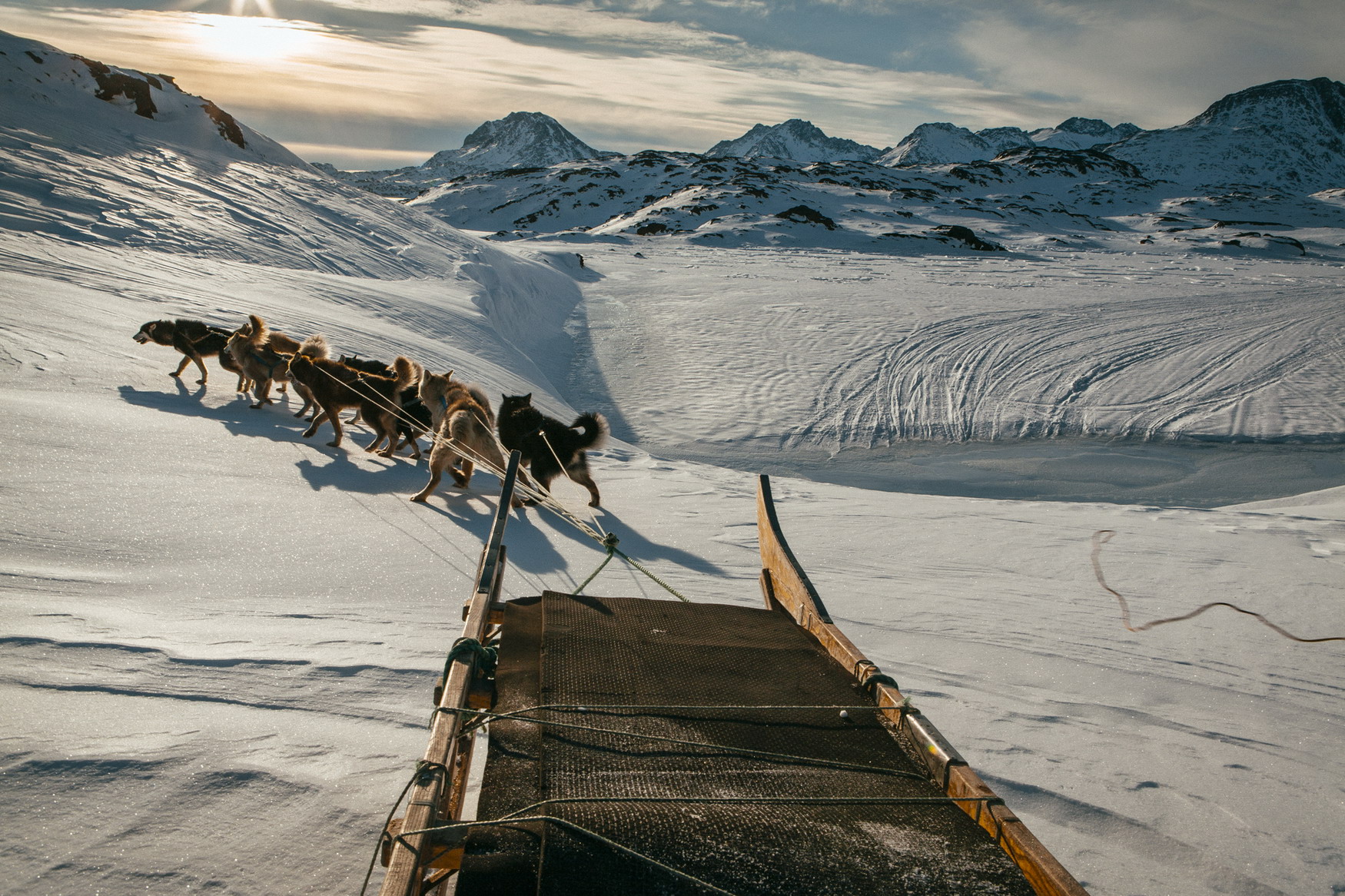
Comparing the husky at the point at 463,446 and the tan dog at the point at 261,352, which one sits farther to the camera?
the tan dog at the point at 261,352

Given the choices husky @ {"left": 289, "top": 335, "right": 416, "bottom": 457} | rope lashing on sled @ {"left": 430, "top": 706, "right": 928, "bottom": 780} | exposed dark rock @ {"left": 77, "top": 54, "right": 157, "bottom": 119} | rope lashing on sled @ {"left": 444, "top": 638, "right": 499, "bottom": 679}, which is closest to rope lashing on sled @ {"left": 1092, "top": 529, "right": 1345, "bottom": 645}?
rope lashing on sled @ {"left": 430, "top": 706, "right": 928, "bottom": 780}

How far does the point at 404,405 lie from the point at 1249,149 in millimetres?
211754

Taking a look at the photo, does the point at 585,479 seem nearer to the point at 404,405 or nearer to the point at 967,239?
the point at 404,405

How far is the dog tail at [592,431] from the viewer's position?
5926 mm

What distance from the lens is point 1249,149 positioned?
158625 mm

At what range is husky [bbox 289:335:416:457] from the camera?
6.51m

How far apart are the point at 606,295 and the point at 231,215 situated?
421 inches

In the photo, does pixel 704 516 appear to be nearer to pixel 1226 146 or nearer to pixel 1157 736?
pixel 1157 736

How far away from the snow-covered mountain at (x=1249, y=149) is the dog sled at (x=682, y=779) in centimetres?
16651

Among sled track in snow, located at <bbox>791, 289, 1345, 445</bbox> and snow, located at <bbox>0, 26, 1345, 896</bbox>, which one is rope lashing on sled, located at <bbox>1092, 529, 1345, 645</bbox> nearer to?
snow, located at <bbox>0, 26, 1345, 896</bbox>

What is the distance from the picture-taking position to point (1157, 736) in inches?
127

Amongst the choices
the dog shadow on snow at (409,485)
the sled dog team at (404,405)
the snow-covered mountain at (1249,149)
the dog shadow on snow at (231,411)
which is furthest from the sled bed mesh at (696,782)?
the snow-covered mountain at (1249,149)

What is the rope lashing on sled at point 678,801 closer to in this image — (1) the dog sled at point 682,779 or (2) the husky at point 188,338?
(1) the dog sled at point 682,779

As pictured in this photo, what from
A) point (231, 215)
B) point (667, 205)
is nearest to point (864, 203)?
point (667, 205)
